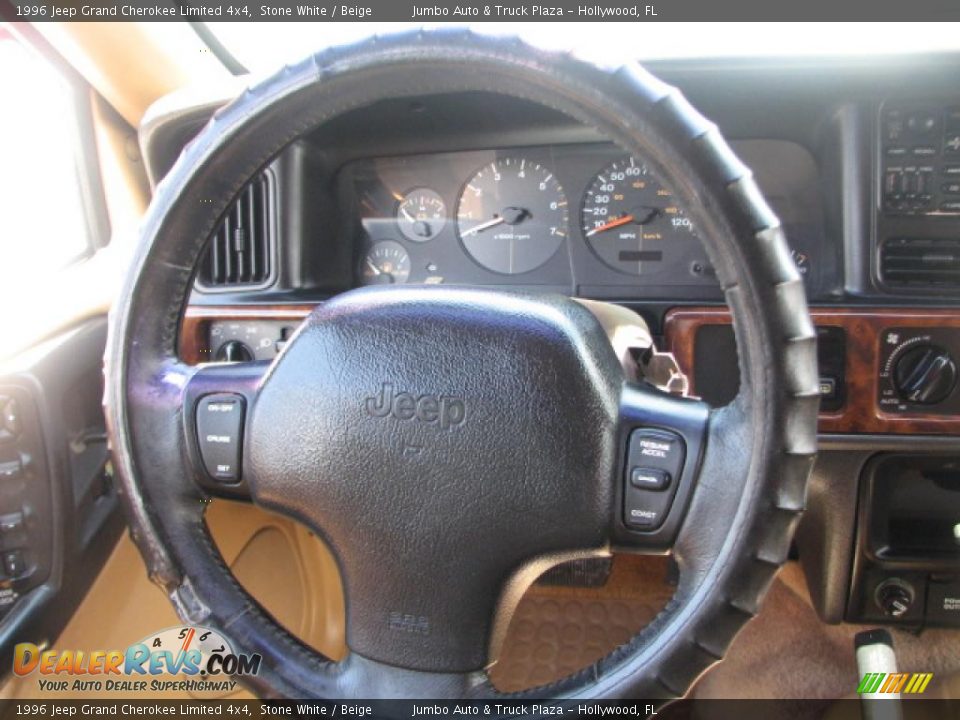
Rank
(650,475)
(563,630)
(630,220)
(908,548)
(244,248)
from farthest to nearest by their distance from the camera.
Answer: (563,630) < (244,248) < (630,220) < (908,548) < (650,475)

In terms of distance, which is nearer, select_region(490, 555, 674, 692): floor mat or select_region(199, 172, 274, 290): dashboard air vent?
select_region(199, 172, 274, 290): dashboard air vent

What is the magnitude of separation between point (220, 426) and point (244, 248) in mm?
943

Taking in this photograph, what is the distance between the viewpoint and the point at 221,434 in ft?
2.77

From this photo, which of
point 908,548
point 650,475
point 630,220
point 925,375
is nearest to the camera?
point 650,475

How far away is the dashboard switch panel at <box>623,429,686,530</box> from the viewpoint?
711 millimetres

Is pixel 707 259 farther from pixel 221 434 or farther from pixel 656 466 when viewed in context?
pixel 221 434

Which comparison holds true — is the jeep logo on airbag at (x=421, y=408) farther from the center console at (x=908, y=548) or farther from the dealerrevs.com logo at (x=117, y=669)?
the center console at (x=908, y=548)

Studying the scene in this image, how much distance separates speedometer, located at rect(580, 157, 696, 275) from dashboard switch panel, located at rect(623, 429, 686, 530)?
93 cm

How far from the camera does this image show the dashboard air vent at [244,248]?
1.69m

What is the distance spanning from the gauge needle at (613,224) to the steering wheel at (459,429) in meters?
0.83

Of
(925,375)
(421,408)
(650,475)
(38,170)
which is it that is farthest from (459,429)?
(38,170)

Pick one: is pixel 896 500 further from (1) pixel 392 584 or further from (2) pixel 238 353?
(2) pixel 238 353

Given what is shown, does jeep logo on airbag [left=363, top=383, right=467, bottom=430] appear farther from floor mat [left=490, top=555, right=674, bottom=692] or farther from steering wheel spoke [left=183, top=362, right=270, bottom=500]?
floor mat [left=490, top=555, right=674, bottom=692]
